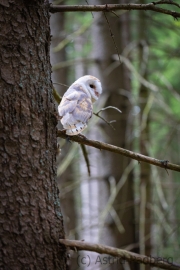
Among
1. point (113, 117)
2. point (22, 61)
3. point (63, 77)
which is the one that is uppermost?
point (63, 77)

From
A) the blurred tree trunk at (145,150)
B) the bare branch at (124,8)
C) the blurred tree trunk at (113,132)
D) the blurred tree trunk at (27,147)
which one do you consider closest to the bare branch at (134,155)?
the blurred tree trunk at (27,147)

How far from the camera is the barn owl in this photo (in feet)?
8.33

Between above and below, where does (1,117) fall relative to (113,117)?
below

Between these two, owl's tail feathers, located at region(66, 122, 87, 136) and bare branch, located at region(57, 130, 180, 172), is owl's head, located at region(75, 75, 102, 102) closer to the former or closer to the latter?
owl's tail feathers, located at region(66, 122, 87, 136)

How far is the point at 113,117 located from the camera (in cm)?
562

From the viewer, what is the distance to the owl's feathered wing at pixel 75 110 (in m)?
2.53

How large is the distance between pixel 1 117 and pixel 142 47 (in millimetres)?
3664

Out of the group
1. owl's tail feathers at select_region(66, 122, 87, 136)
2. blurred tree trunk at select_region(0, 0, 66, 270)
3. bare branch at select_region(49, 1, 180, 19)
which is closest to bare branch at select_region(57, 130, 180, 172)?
owl's tail feathers at select_region(66, 122, 87, 136)

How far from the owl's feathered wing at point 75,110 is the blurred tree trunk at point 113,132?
8.33ft

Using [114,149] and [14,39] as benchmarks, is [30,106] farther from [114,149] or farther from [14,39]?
[114,149]

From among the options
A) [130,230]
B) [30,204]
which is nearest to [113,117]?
[130,230]

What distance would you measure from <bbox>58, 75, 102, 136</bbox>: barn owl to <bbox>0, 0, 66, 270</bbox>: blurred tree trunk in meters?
0.24

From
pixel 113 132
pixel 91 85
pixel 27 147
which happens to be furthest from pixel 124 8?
pixel 113 132

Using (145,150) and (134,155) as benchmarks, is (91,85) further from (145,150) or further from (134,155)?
(145,150)
